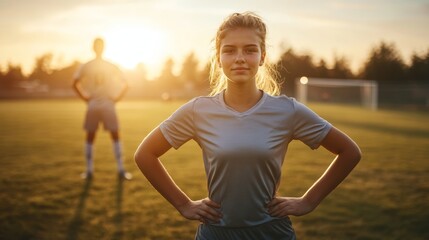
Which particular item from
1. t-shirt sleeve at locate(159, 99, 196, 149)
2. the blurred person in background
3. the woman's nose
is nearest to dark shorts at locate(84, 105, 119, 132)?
the blurred person in background

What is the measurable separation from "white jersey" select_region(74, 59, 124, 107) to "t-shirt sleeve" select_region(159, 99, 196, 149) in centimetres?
603

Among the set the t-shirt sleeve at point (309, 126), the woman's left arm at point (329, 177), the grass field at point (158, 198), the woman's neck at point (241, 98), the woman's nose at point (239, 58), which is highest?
the woman's nose at point (239, 58)

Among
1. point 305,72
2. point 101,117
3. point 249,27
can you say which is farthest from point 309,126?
point 305,72

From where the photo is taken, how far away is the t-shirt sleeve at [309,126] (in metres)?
2.47

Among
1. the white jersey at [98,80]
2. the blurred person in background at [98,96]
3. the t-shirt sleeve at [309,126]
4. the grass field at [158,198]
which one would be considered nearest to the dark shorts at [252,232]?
the t-shirt sleeve at [309,126]

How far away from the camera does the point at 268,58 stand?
294 centimetres

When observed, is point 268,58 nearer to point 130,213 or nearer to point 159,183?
point 159,183

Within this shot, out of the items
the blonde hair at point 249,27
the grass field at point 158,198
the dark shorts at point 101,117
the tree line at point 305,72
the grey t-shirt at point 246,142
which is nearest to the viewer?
the grey t-shirt at point 246,142

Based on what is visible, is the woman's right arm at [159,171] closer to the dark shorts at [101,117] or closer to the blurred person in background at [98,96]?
the blurred person in background at [98,96]

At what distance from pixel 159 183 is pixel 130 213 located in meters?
3.31

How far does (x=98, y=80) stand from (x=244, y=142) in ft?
21.1

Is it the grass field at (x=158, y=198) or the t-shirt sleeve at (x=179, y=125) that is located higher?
the t-shirt sleeve at (x=179, y=125)

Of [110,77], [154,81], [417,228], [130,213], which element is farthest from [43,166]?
[154,81]

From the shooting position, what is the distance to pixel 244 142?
236 centimetres
